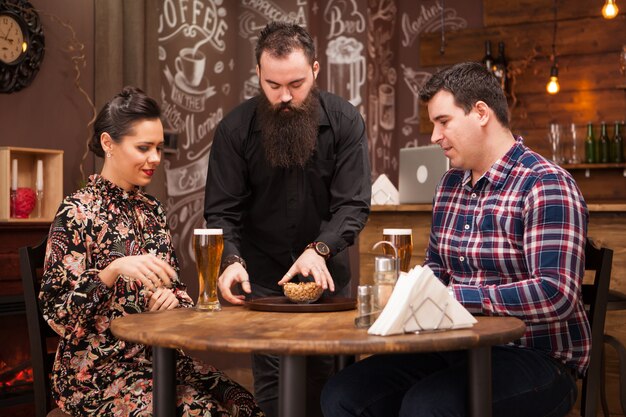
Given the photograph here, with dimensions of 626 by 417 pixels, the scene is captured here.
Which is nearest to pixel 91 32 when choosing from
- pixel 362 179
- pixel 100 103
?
pixel 100 103

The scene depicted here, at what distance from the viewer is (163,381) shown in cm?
185

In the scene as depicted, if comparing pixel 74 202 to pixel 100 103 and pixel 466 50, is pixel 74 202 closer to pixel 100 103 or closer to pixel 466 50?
pixel 100 103

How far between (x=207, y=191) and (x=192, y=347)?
1.32 meters

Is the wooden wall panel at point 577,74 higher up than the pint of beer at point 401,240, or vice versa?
the wooden wall panel at point 577,74

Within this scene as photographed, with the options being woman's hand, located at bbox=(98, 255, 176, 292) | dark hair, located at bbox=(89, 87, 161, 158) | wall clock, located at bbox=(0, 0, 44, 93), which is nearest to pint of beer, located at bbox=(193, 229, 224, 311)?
woman's hand, located at bbox=(98, 255, 176, 292)

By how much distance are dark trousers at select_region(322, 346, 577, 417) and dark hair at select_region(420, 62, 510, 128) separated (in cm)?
65

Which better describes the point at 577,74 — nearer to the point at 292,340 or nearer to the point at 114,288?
the point at 114,288

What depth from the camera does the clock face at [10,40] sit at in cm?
389

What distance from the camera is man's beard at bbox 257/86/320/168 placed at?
9.07ft

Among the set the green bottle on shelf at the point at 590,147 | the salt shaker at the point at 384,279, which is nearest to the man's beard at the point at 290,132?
the salt shaker at the point at 384,279

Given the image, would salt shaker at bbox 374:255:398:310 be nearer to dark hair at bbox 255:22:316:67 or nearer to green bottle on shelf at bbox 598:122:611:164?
dark hair at bbox 255:22:316:67

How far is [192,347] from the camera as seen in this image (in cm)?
159

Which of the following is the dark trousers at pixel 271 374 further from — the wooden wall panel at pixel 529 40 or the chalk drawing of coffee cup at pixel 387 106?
the wooden wall panel at pixel 529 40

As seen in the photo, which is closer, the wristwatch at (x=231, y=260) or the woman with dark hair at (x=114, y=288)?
the woman with dark hair at (x=114, y=288)
